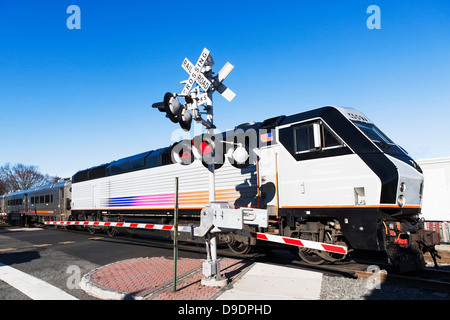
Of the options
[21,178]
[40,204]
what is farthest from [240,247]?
[21,178]

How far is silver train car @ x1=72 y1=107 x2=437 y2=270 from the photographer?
601 cm

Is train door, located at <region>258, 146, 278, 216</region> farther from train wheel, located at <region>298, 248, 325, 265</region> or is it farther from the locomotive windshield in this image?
the locomotive windshield

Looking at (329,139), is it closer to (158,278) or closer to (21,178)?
(158,278)

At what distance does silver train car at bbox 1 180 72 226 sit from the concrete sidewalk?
606 inches

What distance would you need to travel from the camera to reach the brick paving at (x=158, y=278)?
539 centimetres

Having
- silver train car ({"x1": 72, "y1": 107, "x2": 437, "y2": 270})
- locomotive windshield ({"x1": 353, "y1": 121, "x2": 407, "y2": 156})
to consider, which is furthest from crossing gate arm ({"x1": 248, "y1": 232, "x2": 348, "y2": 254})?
locomotive windshield ({"x1": 353, "y1": 121, "x2": 407, "y2": 156})

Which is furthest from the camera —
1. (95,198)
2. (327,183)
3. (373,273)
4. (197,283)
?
(95,198)

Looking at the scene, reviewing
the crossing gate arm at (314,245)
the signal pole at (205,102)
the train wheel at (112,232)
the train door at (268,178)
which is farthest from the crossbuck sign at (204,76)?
the train wheel at (112,232)

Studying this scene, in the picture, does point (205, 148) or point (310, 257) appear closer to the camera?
point (205, 148)

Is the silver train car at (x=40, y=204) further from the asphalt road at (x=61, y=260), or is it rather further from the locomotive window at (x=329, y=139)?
the locomotive window at (x=329, y=139)

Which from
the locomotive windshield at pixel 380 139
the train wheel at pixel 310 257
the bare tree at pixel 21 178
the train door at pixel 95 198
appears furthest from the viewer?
the bare tree at pixel 21 178

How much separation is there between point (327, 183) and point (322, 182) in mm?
129

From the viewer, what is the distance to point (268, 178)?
7992mm
